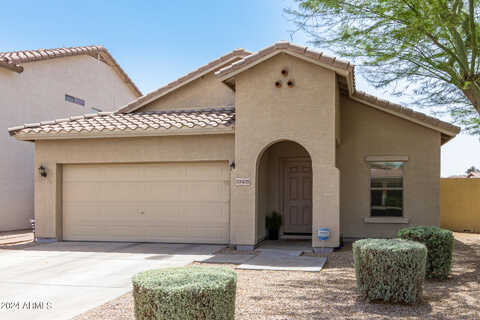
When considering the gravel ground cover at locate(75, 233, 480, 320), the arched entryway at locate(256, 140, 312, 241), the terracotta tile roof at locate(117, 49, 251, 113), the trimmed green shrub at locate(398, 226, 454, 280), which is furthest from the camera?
the terracotta tile roof at locate(117, 49, 251, 113)

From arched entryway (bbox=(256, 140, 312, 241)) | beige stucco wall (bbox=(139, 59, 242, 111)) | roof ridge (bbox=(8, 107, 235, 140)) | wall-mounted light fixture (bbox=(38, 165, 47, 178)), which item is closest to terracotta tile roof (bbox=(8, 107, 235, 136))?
roof ridge (bbox=(8, 107, 235, 140))

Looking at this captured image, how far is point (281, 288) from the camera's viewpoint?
7.40 m

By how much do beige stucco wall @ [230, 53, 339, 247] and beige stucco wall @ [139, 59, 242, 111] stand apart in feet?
9.61

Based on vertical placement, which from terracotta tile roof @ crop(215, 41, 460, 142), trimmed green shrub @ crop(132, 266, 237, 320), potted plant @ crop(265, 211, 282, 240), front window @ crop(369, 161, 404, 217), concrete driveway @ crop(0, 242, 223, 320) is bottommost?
concrete driveway @ crop(0, 242, 223, 320)

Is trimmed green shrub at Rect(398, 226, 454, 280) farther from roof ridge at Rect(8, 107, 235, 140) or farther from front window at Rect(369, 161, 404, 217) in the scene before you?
roof ridge at Rect(8, 107, 235, 140)

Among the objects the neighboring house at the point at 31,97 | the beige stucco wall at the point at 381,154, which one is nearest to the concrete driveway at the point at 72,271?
the beige stucco wall at the point at 381,154

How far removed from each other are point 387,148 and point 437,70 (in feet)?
12.7

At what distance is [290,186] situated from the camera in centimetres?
1412

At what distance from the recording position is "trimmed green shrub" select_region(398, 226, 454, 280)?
307 inches

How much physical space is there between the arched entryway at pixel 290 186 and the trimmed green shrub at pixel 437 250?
6.13m

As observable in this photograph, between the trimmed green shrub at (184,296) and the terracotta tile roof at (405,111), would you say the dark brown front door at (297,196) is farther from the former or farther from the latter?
the trimmed green shrub at (184,296)

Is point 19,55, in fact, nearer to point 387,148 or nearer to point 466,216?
point 387,148

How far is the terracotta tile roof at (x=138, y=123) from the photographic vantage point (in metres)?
12.1

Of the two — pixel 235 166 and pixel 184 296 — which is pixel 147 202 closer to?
pixel 235 166
